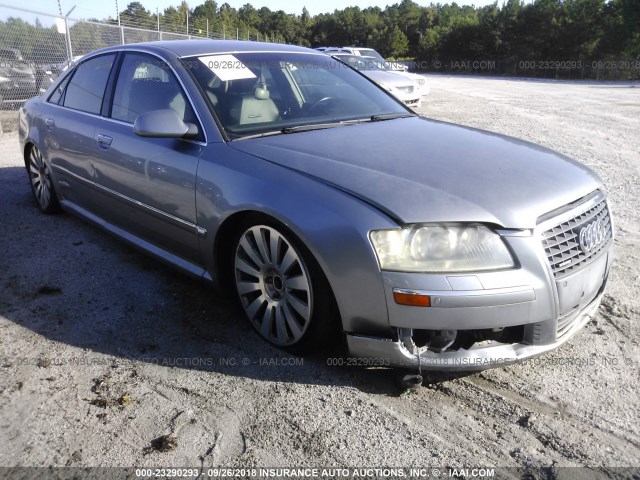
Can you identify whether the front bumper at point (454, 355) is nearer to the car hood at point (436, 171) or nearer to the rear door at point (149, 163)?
the car hood at point (436, 171)

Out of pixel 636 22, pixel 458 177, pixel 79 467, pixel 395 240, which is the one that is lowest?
pixel 79 467

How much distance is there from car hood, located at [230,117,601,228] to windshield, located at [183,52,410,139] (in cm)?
→ 22

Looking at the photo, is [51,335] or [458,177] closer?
[458,177]

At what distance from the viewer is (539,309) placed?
2301 millimetres

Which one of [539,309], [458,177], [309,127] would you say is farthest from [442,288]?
[309,127]

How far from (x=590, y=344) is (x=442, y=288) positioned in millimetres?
1231

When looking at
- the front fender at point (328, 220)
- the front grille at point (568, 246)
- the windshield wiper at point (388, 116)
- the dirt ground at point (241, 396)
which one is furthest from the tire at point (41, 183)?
the front grille at point (568, 246)

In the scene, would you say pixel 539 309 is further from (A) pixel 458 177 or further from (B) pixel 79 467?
(B) pixel 79 467

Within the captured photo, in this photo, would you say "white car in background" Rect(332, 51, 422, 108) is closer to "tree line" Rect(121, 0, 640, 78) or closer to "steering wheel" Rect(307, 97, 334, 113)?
"tree line" Rect(121, 0, 640, 78)

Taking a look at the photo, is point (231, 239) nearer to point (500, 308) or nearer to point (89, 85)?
point (500, 308)

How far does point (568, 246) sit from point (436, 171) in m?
0.68

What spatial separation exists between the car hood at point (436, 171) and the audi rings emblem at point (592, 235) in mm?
160

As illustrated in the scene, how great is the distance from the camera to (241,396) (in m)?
2.51

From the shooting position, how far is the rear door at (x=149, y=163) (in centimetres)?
312
